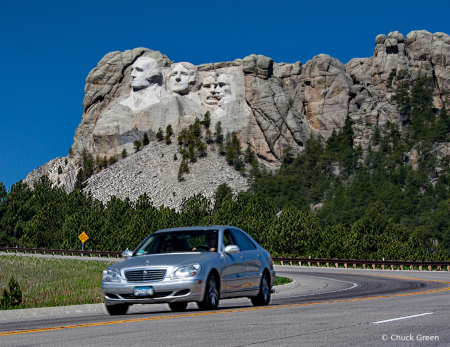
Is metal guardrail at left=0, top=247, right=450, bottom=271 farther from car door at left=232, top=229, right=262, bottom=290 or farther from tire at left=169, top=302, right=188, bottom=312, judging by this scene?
tire at left=169, top=302, right=188, bottom=312

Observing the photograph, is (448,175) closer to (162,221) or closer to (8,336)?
(162,221)

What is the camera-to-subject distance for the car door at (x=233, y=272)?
484 inches

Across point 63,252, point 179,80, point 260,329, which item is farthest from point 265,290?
point 179,80

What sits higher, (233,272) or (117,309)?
(233,272)

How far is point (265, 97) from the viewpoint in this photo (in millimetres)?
150000

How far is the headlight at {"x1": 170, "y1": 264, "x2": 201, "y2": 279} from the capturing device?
1136 cm

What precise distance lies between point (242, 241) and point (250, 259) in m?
0.60

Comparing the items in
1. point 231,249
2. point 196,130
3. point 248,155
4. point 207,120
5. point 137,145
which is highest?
point 207,120

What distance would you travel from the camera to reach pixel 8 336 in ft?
29.2

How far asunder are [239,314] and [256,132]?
138060 mm

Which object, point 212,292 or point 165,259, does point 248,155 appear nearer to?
point 212,292

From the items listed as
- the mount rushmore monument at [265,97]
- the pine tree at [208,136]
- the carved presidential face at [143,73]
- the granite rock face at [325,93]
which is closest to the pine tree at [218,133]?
the pine tree at [208,136]

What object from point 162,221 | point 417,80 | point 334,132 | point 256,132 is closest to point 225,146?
point 256,132

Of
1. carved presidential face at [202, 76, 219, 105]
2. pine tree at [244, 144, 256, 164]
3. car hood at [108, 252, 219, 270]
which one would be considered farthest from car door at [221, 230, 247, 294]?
carved presidential face at [202, 76, 219, 105]
